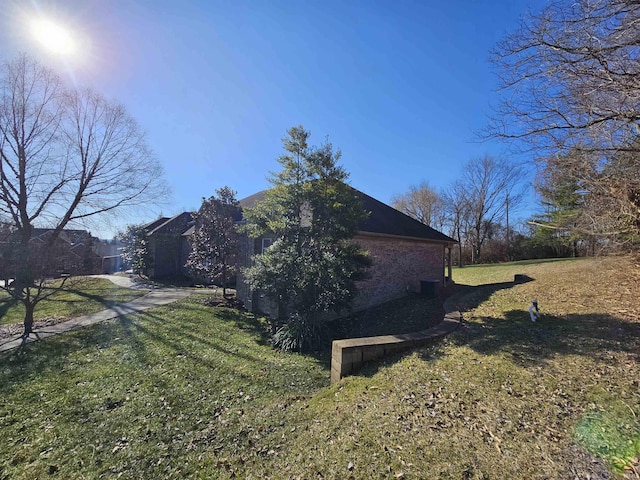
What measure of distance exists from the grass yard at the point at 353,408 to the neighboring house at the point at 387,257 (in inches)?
170

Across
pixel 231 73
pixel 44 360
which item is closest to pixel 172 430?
pixel 44 360

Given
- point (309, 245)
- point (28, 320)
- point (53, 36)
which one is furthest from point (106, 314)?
point (53, 36)

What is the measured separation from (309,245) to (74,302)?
11600 mm

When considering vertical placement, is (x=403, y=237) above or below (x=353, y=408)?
above

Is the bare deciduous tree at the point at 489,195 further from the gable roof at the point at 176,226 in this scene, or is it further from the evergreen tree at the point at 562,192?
the gable roof at the point at 176,226

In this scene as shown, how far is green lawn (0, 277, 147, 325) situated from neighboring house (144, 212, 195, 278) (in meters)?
4.10

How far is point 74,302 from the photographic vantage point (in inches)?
507

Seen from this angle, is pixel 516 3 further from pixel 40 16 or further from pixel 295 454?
pixel 40 16

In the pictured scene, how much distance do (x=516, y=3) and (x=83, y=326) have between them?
1412 cm

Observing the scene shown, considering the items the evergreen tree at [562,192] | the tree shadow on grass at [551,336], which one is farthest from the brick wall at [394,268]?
the evergreen tree at [562,192]

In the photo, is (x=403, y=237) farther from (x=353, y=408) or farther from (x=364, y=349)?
(x=353, y=408)

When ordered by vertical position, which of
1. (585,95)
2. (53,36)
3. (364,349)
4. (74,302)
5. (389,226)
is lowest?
(74,302)

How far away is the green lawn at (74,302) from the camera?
10.7 meters

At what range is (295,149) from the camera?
8875mm
